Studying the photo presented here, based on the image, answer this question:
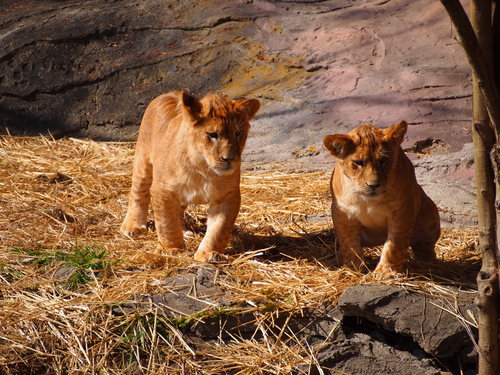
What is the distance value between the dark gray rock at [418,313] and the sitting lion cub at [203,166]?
3.47 feet

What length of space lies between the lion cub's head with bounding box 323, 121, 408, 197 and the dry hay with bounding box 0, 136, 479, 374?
0.57 m

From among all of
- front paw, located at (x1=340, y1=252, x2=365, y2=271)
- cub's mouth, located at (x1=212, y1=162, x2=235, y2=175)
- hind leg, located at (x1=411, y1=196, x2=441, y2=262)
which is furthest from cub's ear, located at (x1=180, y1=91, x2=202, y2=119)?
hind leg, located at (x1=411, y1=196, x2=441, y2=262)

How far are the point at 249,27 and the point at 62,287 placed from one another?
609 cm

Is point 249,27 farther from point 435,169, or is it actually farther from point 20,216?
point 20,216

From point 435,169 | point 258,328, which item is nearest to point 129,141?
point 435,169

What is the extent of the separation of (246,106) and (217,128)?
0.29 meters

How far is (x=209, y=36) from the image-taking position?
31.3 ft

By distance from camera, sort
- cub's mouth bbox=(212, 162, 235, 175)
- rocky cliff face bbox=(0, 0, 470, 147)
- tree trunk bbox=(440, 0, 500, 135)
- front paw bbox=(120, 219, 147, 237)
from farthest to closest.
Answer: rocky cliff face bbox=(0, 0, 470, 147)
front paw bbox=(120, 219, 147, 237)
cub's mouth bbox=(212, 162, 235, 175)
tree trunk bbox=(440, 0, 500, 135)

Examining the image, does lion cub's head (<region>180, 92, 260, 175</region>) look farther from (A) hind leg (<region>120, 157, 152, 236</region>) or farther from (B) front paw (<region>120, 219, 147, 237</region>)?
(B) front paw (<region>120, 219, 147, 237</region>)

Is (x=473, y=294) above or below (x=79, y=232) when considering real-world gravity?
above

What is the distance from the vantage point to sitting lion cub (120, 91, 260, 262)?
443 centimetres

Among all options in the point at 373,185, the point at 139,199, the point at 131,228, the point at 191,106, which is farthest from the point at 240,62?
the point at 373,185

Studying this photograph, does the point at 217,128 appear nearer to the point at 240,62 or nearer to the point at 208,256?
the point at 208,256

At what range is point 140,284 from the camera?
423cm
